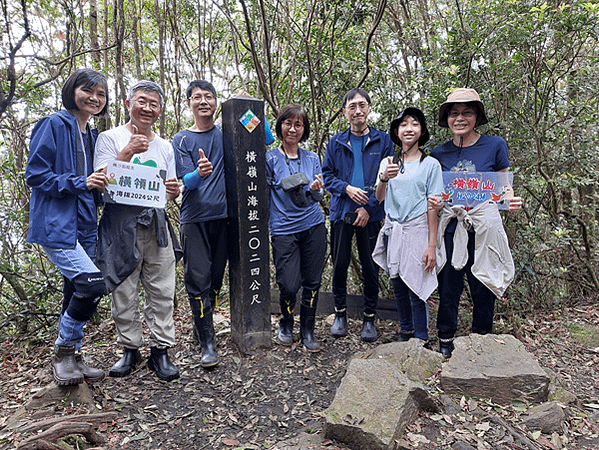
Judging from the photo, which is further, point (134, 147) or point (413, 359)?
point (413, 359)

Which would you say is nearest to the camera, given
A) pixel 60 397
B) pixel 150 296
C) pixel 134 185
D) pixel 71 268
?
pixel 71 268

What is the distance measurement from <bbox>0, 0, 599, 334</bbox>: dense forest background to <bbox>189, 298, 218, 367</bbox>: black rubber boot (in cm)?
195

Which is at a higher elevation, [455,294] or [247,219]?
[247,219]

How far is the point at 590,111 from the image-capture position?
4211 millimetres

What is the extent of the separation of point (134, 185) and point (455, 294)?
284 cm

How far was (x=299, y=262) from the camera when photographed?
3838 millimetres

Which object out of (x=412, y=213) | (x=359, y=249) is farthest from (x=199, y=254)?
(x=412, y=213)

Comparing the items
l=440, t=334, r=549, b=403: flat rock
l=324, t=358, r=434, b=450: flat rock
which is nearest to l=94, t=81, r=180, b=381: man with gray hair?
l=324, t=358, r=434, b=450: flat rock

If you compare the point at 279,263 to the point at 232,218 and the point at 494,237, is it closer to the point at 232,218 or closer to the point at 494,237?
the point at 232,218

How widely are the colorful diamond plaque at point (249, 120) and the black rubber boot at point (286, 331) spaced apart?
1.84m

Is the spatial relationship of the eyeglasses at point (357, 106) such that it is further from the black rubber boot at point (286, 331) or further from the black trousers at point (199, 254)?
the black rubber boot at point (286, 331)

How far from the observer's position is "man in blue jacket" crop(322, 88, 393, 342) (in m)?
3.91

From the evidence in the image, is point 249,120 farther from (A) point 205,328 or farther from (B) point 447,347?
(B) point 447,347

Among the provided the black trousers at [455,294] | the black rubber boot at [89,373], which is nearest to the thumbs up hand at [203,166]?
the black rubber boot at [89,373]
